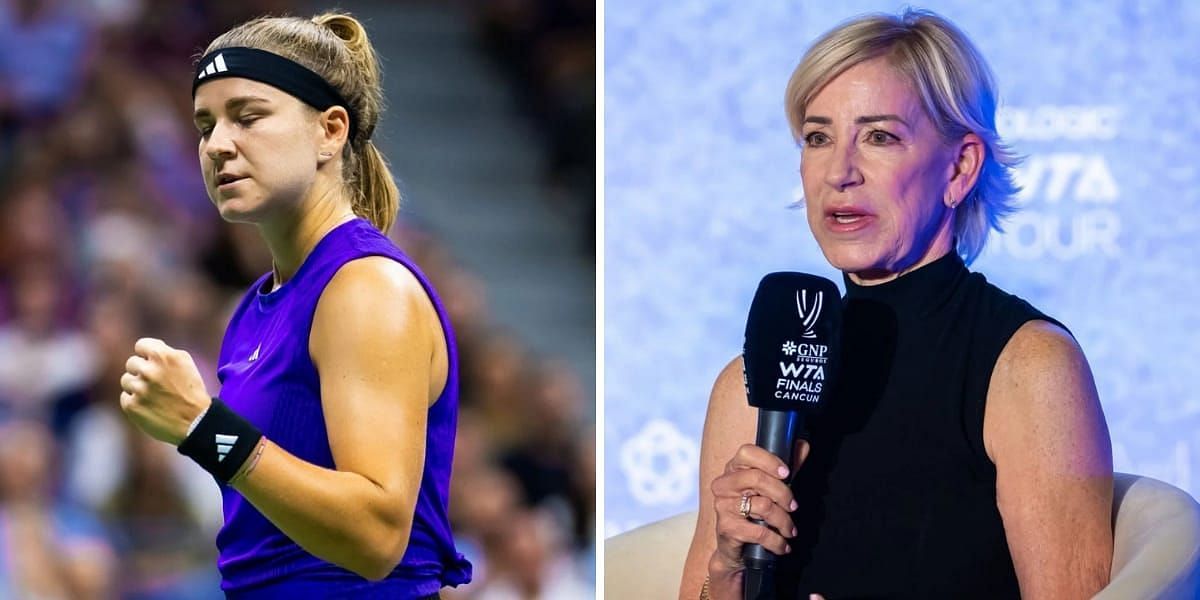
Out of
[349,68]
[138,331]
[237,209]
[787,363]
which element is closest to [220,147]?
[237,209]

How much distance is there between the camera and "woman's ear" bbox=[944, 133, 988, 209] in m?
2.02

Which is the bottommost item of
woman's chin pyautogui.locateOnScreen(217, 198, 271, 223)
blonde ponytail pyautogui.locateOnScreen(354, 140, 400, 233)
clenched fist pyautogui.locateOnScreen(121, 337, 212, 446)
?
clenched fist pyautogui.locateOnScreen(121, 337, 212, 446)

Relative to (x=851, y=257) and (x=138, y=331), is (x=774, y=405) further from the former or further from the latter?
(x=138, y=331)

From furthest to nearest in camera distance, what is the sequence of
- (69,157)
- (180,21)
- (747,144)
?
(180,21), (69,157), (747,144)

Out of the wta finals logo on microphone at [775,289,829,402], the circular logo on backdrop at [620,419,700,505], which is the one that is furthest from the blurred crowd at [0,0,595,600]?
the wta finals logo on microphone at [775,289,829,402]

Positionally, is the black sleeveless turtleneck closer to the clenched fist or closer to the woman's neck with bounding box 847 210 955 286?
the woman's neck with bounding box 847 210 955 286

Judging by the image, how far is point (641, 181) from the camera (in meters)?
2.23

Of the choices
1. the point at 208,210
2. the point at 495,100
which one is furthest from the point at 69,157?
the point at 495,100

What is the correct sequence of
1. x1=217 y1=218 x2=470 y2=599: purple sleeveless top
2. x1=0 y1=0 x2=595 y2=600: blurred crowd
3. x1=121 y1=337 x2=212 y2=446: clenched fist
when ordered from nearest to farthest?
1. x1=121 y1=337 x2=212 y2=446: clenched fist
2. x1=217 y1=218 x2=470 y2=599: purple sleeveless top
3. x1=0 y1=0 x2=595 y2=600: blurred crowd

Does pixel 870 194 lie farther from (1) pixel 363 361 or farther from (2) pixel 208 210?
(2) pixel 208 210

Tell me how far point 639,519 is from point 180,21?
3.41 m

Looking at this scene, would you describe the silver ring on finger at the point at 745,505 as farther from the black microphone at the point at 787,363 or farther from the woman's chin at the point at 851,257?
the woman's chin at the point at 851,257

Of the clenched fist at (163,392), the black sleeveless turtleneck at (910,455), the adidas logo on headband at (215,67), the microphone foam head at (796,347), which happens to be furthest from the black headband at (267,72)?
the black sleeveless turtleneck at (910,455)

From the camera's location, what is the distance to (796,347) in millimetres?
1960
